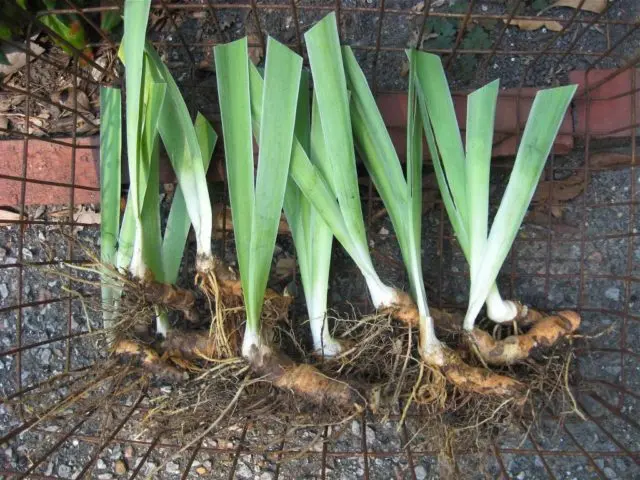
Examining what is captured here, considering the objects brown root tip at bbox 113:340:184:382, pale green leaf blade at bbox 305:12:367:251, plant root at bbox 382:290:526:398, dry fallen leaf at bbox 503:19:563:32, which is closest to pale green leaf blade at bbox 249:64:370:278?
pale green leaf blade at bbox 305:12:367:251

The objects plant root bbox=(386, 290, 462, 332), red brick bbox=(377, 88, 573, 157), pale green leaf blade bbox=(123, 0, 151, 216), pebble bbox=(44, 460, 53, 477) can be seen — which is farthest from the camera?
pebble bbox=(44, 460, 53, 477)

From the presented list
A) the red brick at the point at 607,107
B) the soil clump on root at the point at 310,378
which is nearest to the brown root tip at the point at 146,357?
the soil clump on root at the point at 310,378

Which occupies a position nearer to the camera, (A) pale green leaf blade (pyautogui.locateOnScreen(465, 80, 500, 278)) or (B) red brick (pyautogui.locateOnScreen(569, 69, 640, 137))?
(A) pale green leaf blade (pyautogui.locateOnScreen(465, 80, 500, 278))

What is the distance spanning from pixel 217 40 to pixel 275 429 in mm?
830

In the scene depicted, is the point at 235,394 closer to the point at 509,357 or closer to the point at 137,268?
the point at 137,268

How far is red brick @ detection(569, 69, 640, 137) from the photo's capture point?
3.38 feet

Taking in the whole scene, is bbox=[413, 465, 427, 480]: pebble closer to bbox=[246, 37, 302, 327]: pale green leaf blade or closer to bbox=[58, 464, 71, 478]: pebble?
bbox=[246, 37, 302, 327]: pale green leaf blade

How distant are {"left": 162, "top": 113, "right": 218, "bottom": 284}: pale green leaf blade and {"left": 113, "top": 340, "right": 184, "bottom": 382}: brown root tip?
127 millimetres

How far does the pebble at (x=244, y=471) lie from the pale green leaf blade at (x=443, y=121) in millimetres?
709

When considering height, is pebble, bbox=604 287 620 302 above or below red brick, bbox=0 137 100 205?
below

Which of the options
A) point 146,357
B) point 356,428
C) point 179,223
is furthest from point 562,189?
point 146,357

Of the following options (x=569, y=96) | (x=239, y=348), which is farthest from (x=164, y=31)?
(x=569, y=96)

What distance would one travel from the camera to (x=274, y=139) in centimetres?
82

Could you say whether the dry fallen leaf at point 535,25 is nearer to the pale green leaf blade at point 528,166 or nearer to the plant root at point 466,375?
the pale green leaf blade at point 528,166
